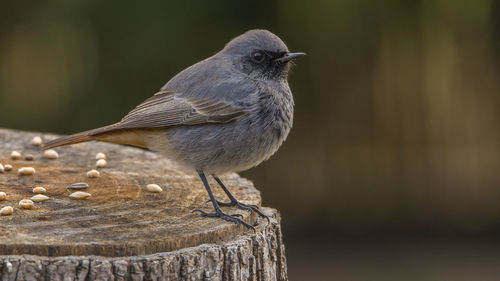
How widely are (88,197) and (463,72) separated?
21.5ft

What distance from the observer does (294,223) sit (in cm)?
1005

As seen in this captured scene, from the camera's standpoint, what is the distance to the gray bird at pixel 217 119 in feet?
16.0

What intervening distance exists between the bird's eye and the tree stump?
2.89 feet

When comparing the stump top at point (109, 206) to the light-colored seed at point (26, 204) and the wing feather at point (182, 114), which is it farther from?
the wing feather at point (182, 114)

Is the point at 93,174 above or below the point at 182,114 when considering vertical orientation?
below

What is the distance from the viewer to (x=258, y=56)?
5.25 metres

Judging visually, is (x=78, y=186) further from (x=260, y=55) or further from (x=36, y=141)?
(x=260, y=55)

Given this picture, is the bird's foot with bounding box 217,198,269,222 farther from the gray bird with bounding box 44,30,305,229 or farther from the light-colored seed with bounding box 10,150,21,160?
the light-colored seed with bounding box 10,150,21,160

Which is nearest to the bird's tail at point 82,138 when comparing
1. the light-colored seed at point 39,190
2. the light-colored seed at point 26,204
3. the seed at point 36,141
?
the light-colored seed at point 39,190

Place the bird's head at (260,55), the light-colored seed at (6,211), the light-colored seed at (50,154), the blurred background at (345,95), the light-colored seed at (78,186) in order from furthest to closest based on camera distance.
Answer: the blurred background at (345,95) → the light-colored seed at (50,154) → the bird's head at (260,55) → the light-colored seed at (78,186) → the light-colored seed at (6,211)

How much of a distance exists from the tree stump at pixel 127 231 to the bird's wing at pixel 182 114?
0.40 meters

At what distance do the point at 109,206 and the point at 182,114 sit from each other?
34.4 inches

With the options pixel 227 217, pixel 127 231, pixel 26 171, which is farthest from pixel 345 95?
pixel 127 231

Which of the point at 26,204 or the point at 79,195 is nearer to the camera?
the point at 26,204
